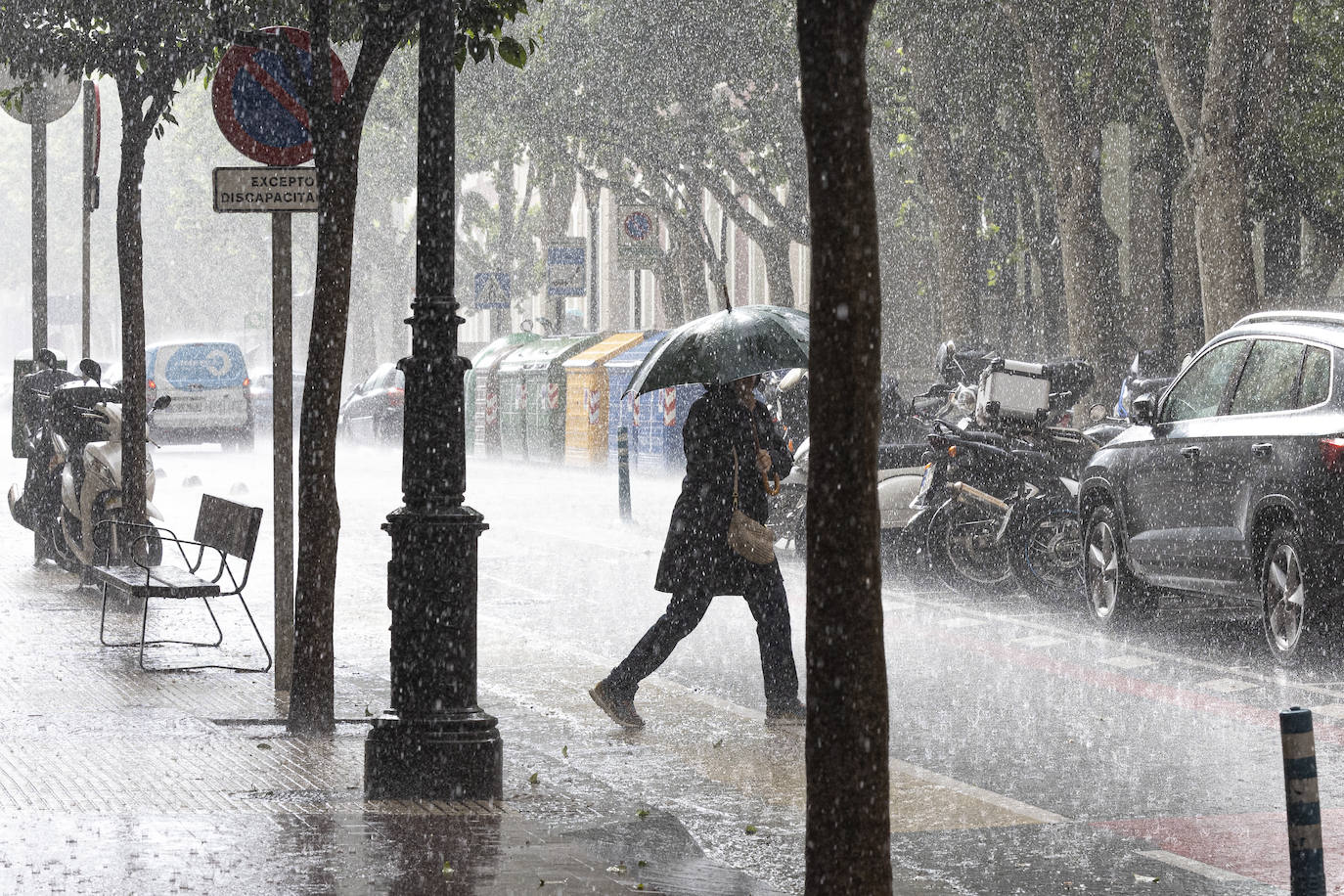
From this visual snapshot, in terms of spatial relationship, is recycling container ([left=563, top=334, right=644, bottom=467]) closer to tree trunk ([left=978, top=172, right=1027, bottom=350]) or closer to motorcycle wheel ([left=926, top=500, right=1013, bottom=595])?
tree trunk ([left=978, top=172, right=1027, bottom=350])

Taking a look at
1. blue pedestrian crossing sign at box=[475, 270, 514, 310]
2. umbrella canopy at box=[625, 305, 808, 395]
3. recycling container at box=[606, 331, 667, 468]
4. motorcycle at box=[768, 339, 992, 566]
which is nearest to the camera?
umbrella canopy at box=[625, 305, 808, 395]

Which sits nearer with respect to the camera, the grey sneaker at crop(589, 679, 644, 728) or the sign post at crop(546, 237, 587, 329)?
the grey sneaker at crop(589, 679, 644, 728)

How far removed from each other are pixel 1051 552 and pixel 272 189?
6.43 m

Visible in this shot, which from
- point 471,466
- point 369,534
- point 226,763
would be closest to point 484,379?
point 471,466

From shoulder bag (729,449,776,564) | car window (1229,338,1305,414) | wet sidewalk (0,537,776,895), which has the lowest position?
wet sidewalk (0,537,776,895)

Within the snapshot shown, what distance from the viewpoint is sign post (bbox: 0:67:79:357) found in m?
18.2

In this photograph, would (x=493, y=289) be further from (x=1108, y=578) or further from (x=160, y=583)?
(x=160, y=583)

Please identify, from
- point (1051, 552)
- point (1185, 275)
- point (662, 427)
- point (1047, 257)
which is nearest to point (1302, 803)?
point (1051, 552)

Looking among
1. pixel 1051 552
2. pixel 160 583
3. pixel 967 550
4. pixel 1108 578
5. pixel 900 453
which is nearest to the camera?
pixel 160 583

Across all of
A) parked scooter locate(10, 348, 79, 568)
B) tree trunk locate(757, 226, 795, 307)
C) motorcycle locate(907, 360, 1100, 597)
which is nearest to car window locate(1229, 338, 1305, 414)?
motorcycle locate(907, 360, 1100, 597)

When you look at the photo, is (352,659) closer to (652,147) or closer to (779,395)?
(779,395)

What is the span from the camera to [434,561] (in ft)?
24.8

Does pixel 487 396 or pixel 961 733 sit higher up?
pixel 487 396

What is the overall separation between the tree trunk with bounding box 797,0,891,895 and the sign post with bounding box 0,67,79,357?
14.6 metres
